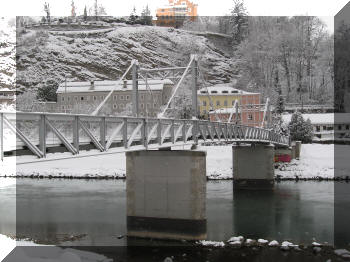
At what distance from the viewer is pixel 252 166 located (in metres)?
42.4

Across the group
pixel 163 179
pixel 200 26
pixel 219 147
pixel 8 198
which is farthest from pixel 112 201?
pixel 200 26

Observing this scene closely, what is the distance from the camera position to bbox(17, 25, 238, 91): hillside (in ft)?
424

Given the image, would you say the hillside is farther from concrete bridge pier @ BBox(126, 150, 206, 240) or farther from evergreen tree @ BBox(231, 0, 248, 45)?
concrete bridge pier @ BBox(126, 150, 206, 240)

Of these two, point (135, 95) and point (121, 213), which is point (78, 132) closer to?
point (135, 95)

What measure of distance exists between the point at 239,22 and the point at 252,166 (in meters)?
118

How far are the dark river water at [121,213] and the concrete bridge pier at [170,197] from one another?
102 cm

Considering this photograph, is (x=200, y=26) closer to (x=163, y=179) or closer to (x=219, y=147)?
(x=219, y=147)

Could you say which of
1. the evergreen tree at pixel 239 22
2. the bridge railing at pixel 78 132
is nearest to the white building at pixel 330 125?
the bridge railing at pixel 78 132

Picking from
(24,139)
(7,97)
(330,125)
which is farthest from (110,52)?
(24,139)

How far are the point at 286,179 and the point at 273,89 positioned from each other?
58199mm

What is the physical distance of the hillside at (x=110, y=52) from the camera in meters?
129

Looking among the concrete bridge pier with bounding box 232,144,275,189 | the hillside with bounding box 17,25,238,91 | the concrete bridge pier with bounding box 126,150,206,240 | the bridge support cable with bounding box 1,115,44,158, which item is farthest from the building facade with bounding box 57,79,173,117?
the hillside with bounding box 17,25,238,91

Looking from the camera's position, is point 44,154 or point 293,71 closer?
point 44,154

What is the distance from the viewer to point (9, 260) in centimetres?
1789
